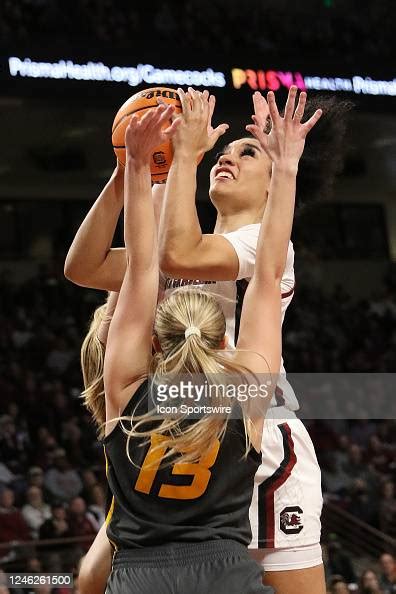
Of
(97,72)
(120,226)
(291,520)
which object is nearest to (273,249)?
(291,520)

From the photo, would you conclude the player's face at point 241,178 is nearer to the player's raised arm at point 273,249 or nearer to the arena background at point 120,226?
the player's raised arm at point 273,249

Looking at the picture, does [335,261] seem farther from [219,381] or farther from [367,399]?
[219,381]

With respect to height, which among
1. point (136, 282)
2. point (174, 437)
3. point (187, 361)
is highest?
point (136, 282)

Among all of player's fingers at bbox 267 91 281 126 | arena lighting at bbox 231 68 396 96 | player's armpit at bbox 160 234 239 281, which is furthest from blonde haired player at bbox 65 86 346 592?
arena lighting at bbox 231 68 396 96

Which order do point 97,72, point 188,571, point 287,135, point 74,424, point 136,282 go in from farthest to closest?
point 74,424
point 97,72
point 287,135
point 136,282
point 188,571

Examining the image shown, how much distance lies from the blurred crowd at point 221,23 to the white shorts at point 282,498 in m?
8.02

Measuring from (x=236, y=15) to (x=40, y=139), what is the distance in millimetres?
2709

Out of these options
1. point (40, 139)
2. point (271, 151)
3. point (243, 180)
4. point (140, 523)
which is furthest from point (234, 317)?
point (40, 139)

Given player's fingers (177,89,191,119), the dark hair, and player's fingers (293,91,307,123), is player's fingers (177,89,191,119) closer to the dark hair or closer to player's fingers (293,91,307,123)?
player's fingers (293,91,307,123)

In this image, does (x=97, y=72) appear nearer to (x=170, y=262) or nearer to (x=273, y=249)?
(x=170, y=262)

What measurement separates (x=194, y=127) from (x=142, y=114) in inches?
6.8

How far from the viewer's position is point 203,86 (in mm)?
9000

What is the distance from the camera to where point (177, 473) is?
200 centimetres

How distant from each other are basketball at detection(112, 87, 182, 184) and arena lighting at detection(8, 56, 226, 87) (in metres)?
6.10
